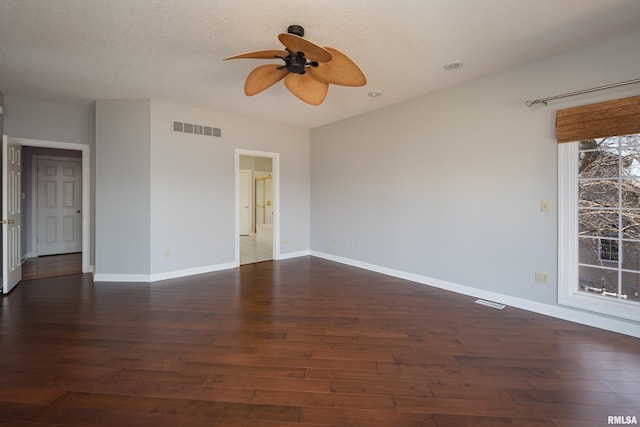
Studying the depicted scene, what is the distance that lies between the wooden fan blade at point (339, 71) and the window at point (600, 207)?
2.07m

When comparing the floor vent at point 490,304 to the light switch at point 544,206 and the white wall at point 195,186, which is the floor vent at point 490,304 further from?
the white wall at point 195,186

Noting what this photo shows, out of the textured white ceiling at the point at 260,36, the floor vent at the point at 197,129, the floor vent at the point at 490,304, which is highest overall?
the textured white ceiling at the point at 260,36

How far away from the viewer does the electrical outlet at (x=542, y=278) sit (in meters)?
2.90

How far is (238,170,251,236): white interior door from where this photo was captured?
837cm

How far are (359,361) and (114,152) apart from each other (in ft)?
14.0

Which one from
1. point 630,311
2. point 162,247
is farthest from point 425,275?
point 162,247

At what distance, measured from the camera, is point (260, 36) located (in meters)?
2.46

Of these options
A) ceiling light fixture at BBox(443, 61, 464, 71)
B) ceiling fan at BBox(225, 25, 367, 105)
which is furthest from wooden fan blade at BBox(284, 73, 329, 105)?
ceiling light fixture at BBox(443, 61, 464, 71)

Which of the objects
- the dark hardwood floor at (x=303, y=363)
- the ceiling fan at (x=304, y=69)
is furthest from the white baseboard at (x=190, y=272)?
the ceiling fan at (x=304, y=69)

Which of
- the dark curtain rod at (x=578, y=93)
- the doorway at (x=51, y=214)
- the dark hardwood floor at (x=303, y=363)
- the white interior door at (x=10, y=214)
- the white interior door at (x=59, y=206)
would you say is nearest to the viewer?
the dark hardwood floor at (x=303, y=363)

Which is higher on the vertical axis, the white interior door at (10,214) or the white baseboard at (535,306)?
the white interior door at (10,214)

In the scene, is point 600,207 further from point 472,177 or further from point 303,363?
point 303,363

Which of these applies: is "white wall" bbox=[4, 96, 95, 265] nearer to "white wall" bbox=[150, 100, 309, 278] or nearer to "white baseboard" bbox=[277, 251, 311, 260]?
"white wall" bbox=[150, 100, 309, 278]

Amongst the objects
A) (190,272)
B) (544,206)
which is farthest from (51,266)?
(544,206)
